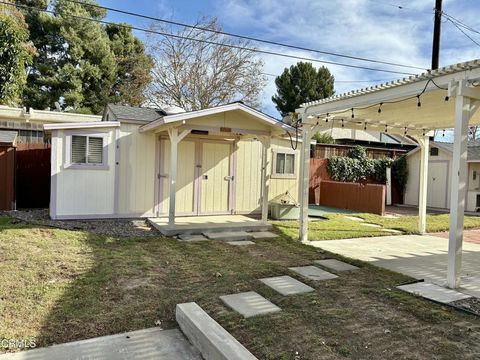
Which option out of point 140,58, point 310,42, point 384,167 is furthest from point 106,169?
point 140,58

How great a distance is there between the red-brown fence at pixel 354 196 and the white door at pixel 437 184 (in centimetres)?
438

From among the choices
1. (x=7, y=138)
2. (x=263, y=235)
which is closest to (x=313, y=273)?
(x=263, y=235)

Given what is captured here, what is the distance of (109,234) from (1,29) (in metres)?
5.02

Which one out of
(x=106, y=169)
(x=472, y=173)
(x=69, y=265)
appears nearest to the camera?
(x=69, y=265)

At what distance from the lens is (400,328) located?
3359 mm

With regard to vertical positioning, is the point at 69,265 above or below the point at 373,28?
below

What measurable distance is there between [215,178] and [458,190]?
614cm

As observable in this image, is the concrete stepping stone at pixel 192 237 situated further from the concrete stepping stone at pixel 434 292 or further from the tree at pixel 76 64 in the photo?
the tree at pixel 76 64

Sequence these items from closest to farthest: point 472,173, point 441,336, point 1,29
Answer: point 441,336, point 1,29, point 472,173

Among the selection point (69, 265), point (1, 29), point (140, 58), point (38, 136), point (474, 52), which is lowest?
point (69, 265)

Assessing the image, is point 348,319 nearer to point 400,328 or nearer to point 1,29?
point 400,328

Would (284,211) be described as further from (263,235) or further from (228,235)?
(228,235)

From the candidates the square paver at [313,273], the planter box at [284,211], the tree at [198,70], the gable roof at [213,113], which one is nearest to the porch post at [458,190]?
the square paver at [313,273]

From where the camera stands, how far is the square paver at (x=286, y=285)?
4328 millimetres
